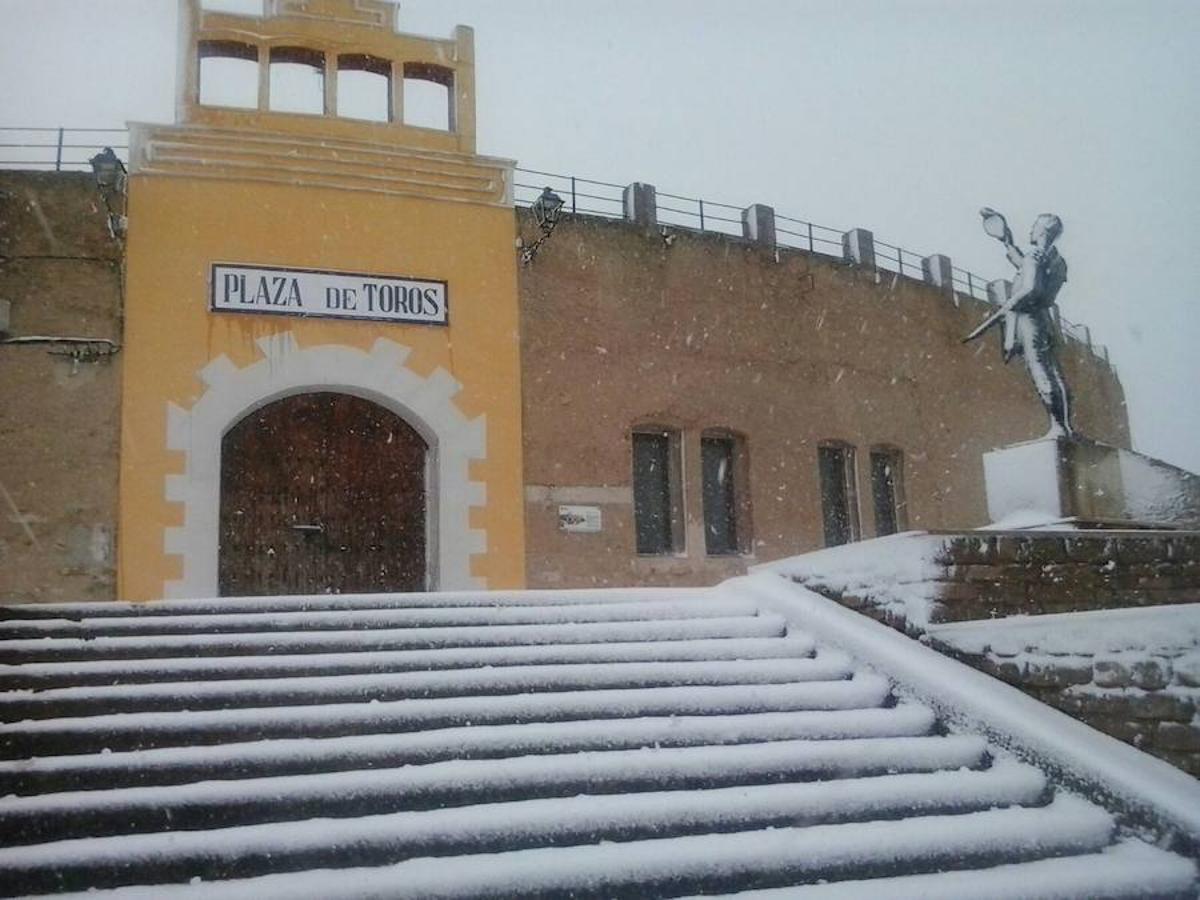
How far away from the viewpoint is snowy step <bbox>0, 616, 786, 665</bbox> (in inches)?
153

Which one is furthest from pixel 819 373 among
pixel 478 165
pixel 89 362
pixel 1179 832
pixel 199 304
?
A: pixel 1179 832

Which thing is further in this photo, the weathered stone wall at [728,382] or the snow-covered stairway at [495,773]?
the weathered stone wall at [728,382]

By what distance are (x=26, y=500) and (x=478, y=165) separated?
4.50 m

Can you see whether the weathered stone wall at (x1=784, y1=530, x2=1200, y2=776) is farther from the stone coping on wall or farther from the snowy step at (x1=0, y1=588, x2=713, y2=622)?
the snowy step at (x1=0, y1=588, x2=713, y2=622)

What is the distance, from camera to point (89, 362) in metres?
7.62

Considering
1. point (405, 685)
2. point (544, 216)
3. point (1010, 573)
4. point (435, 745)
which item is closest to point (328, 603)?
point (405, 685)

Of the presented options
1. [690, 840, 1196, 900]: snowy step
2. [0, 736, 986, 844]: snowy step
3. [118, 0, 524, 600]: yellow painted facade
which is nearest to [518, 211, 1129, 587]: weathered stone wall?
[118, 0, 524, 600]: yellow painted facade

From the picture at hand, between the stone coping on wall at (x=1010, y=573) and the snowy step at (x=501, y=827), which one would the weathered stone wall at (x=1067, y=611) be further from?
the snowy step at (x=501, y=827)

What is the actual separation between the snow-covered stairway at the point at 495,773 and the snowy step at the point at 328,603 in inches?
1.3

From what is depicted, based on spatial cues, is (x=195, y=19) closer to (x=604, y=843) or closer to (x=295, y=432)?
(x=295, y=432)

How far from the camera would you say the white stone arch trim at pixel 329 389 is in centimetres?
759

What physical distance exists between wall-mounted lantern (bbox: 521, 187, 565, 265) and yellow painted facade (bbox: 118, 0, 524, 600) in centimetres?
16

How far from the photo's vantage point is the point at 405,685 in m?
3.72

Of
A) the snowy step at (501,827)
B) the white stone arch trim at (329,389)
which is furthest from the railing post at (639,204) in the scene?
the snowy step at (501,827)
